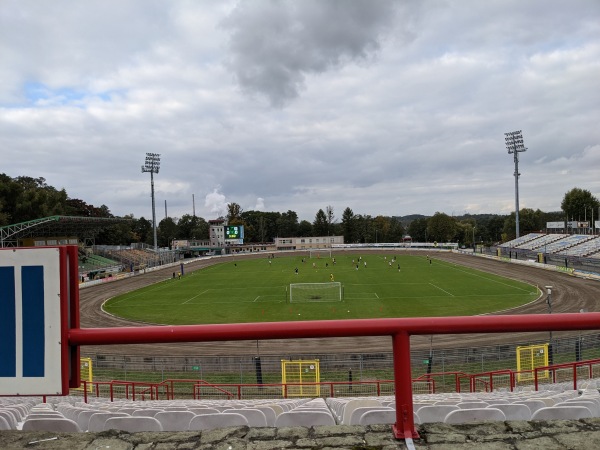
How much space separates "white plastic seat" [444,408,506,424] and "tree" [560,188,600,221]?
13135 centimetres

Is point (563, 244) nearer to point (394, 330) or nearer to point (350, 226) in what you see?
point (350, 226)

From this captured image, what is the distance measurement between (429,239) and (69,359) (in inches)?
5540

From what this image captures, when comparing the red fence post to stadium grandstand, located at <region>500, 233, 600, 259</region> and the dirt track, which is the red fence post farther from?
stadium grandstand, located at <region>500, 233, 600, 259</region>

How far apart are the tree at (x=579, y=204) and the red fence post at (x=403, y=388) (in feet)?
433

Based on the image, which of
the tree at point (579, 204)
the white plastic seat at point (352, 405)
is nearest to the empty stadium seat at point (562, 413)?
the white plastic seat at point (352, 405)

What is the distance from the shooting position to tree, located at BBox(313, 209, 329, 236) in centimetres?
15175

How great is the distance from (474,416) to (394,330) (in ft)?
3.26

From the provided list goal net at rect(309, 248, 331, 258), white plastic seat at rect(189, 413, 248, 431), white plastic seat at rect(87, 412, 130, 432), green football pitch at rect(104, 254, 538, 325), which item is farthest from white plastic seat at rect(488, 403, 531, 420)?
goal net at rect(309, 248, 331, 258)

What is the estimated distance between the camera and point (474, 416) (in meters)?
3.03

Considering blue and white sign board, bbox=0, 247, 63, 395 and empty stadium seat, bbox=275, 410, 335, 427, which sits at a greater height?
blue and white sign board, bbox=0, 247, 63, 395

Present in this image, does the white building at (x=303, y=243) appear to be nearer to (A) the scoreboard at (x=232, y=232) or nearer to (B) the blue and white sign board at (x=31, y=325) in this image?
(A) the scoreboard at (x=232, y=232)

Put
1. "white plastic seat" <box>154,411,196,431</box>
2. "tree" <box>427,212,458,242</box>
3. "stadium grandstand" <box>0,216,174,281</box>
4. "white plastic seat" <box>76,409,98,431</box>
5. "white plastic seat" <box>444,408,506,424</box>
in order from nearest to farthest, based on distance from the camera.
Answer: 1. "white plastic seat" <box>444,408,506,424</box>
2. "white plastic seat" <box>154,411,196,431</box>
3. "white plastic seat" <box>76,409,98,431</box>
4. "stadium grandstand" <box>0,216,174,281</box>
5. "tree" <box>427,212,458,242</box>

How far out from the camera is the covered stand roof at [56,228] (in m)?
52.8

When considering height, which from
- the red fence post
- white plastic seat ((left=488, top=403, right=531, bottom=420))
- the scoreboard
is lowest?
white plastic seat ((left=488, top=403, right=531, bottom=420))
